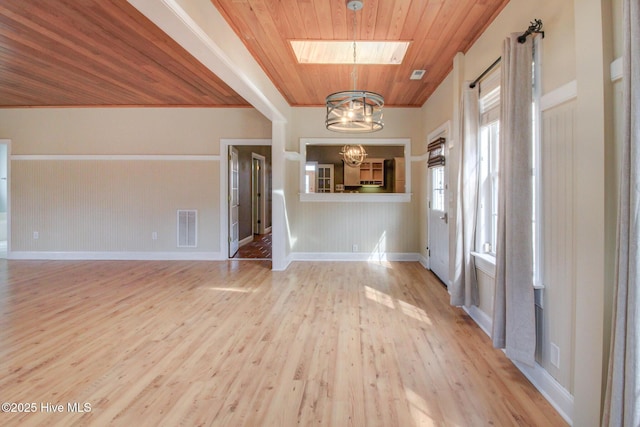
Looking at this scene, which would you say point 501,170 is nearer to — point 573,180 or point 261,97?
point 573,180

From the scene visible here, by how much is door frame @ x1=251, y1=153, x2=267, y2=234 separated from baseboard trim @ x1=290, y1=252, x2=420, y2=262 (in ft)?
11.0

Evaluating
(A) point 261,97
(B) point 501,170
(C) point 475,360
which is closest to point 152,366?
(C) point 475,360

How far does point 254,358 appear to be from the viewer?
2.49m

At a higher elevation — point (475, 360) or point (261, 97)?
point (261, 97)

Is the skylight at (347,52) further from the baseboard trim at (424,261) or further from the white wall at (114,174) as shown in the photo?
the baseboard trim at (424,261)

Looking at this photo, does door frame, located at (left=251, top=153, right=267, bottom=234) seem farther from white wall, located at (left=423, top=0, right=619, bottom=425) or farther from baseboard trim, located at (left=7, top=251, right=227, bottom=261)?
white wall, located at (left=423, top=0, right=619, bottom=425)

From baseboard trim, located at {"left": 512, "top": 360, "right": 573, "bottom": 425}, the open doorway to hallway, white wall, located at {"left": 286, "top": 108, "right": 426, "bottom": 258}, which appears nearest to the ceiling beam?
white wall, located at {"left": 286, "top": 108, "right": 426, "bottom": 258}

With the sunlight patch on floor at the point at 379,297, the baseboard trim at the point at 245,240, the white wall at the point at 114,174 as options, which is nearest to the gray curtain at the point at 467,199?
the sunlight patch on floor at the point at 379,297

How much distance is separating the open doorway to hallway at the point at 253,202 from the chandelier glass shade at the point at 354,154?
2.40m

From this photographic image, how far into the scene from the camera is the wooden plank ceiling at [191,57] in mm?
2846

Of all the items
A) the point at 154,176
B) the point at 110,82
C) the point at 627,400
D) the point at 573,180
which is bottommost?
the point at 627,400

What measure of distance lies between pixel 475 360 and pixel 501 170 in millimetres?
1400

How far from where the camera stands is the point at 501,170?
2.36 meters

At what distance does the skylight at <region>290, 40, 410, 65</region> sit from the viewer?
3768 mm
